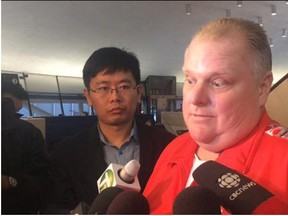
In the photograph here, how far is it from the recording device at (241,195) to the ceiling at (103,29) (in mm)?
202

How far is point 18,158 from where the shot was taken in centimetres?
55

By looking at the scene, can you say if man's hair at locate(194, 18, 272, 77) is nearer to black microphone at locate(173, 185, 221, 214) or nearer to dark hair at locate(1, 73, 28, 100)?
black microphone at locate(173, 185, 221, 214)

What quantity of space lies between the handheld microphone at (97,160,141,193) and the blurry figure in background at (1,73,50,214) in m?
0.15

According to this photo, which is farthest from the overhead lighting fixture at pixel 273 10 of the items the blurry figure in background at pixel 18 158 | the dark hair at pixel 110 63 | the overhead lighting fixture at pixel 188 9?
the blurry figure in background at pixel 18 158

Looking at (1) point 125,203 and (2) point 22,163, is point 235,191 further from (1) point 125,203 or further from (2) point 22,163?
(2) point 22,163

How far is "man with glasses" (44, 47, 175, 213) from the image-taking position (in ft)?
1.83

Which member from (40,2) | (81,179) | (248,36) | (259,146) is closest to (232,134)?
(259,146)

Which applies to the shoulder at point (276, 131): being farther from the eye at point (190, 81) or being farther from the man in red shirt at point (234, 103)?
the eye at point (190, 81)

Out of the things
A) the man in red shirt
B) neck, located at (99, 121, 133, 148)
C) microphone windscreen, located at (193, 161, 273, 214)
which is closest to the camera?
microphone windscreen, located at (193, 161, 273, 214)

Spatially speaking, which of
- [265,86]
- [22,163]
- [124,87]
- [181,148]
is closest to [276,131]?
[265,86]

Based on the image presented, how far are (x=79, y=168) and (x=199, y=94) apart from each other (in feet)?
0.91

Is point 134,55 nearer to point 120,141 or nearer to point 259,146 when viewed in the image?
point 120,141

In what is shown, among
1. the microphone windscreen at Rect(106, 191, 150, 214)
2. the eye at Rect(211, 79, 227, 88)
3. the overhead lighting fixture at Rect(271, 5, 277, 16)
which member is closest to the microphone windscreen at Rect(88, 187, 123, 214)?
the microphone windscreen at Rect(106, 191, 150, 214)

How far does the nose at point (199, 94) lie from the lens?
49 cm
